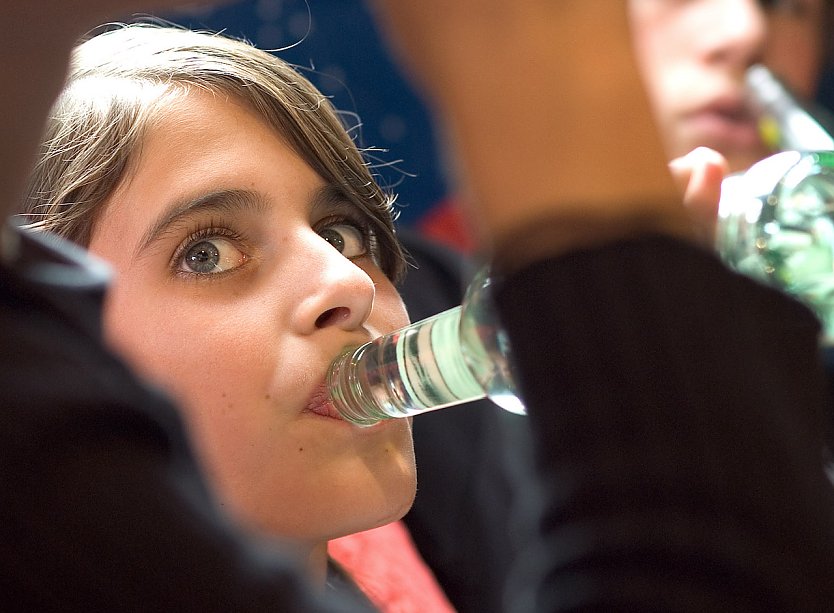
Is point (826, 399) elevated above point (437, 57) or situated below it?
below

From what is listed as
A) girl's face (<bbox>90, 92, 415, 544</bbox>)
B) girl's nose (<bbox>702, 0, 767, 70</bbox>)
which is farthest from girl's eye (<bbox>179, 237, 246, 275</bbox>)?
girl's nose (<bbox>702, 0, 767, 70</bbox>)

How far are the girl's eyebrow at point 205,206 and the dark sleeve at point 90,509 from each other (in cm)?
32

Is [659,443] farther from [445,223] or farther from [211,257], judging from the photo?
[445,223]

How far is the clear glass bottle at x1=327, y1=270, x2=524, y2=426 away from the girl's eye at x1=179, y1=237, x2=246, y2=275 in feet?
0.40

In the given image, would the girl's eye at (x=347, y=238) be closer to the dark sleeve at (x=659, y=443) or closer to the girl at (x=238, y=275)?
the girl at (x=238, y=275)

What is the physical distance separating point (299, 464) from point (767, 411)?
399 millimetres

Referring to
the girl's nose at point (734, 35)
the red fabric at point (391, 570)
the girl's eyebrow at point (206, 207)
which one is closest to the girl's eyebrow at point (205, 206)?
the girl's eyebrow at point (206, 207)

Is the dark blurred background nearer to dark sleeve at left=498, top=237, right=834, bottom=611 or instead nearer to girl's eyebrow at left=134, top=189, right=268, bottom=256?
girl's eyebrow at left=134, top=189, right=268, bottom=256

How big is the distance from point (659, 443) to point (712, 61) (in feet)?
3.96

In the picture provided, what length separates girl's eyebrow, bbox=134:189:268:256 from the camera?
752mm

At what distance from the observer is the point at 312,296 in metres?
0.71

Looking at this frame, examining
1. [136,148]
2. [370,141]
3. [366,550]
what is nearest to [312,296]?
[136,148]

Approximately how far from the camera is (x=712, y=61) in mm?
A: 1469

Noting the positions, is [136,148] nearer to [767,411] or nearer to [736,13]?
[767,411]
